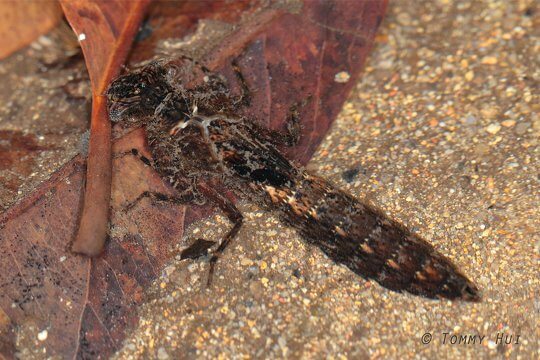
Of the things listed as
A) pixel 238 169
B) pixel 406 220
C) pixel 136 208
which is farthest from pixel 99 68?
pixel 406 220

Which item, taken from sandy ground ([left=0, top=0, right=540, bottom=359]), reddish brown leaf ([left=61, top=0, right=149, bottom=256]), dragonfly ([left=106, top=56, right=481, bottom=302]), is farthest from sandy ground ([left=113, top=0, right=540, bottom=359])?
reddish brown leaf ([left=61, top=0, right=149, bottom=256])

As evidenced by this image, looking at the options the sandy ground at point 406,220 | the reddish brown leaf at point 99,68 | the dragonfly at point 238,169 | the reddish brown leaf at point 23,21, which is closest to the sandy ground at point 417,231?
the sandy ground at point 406,220

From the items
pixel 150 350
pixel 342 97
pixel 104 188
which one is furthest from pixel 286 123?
pixel 150 350

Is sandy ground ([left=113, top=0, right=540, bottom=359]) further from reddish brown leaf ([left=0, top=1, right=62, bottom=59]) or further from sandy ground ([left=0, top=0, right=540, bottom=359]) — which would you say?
reddish brown leaf ([left=0, top=1, right=62, bottom=59])

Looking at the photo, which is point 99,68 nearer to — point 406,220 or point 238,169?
point 238,169

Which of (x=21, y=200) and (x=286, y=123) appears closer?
(x=21, y=200)

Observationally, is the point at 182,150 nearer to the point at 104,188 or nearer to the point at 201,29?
the point at 104,188
